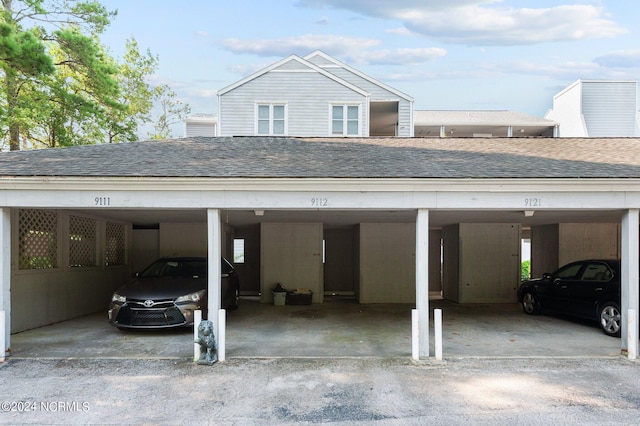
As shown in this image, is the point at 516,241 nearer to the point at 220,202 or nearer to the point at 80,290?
the point at 220,202

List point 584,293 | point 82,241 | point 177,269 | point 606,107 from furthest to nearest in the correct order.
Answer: point 606,107
point 82,241
point 177,269
point 584,293

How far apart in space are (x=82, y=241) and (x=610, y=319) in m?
11.6

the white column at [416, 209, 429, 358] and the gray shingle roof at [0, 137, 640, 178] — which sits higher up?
the gray shingle roof at [0, 137, 640, 178]

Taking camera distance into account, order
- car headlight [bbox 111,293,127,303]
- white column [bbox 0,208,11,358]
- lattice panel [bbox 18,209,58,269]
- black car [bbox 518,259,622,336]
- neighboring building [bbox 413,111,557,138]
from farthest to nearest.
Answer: neighboring building [bbox 413,111,557,138]
lattice panel [bbox 18,209,58,269]
black car [bbox 518,259,622,336]
car headlight [bbox 111,293,127,303]
white column [bbox 0,208,11,358]

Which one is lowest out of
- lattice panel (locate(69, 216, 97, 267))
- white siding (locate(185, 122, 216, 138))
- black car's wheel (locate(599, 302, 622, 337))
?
black car's wheel (locate(599, 302, 622, 337))

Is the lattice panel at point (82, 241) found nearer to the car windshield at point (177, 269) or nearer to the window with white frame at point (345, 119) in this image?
the car windshield at point (177, 269)

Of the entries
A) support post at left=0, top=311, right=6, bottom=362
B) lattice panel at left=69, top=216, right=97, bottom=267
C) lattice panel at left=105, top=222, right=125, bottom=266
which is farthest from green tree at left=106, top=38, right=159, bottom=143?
support post at left=0, top=311, right=6, bottom=362

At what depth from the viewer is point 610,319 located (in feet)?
28.0

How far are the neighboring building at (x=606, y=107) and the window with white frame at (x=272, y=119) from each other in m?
15.2

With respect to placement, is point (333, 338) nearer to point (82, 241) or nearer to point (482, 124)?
point (82, 241)

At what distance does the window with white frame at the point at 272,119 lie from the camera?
50.2 feet

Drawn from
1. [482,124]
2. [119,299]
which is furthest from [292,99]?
[482,124]

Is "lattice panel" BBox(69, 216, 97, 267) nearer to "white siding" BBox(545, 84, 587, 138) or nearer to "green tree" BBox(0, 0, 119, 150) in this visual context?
"green tree" BBox(0, 0, 119, 150)

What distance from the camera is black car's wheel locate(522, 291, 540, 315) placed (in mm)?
10891
